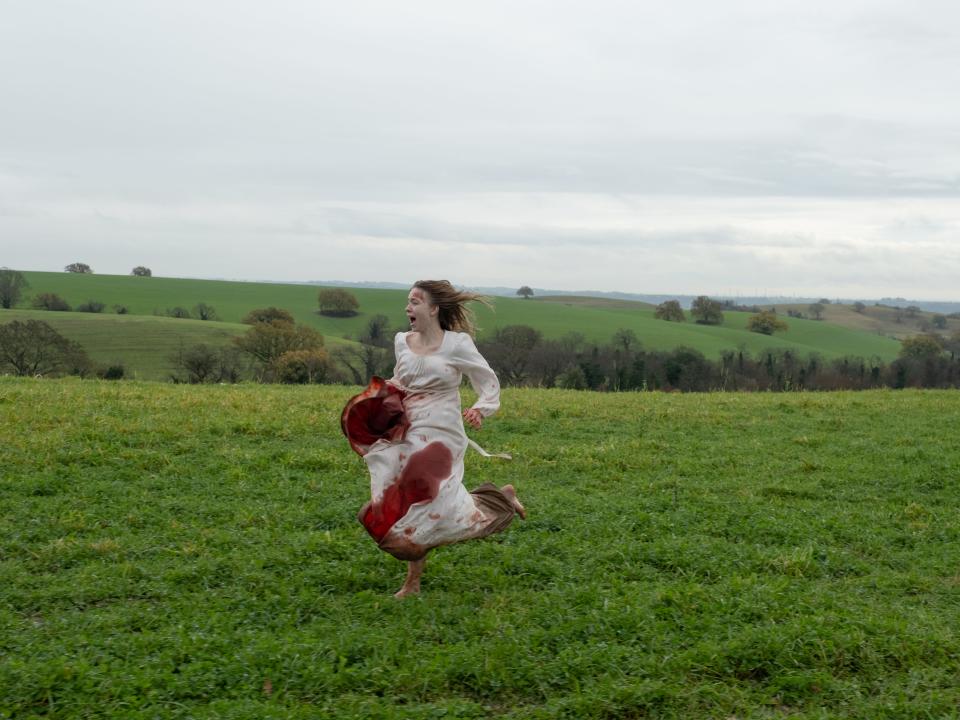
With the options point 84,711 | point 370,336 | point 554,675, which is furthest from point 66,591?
point 370,336

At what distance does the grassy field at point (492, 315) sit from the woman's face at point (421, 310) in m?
68.7

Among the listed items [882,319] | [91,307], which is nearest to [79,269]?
[91,307]

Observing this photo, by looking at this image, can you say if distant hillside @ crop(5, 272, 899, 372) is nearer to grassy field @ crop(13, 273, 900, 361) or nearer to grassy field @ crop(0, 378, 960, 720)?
grassy field @ crop(13, 273, 900, 361)

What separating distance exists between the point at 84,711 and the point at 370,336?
66601 millimetres

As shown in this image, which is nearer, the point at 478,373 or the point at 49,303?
the point at 478,373

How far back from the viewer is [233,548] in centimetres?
847

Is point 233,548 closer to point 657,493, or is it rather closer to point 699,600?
point 699,600

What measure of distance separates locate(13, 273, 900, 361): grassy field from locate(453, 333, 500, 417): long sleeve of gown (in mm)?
68380

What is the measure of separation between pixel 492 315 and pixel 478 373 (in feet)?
266

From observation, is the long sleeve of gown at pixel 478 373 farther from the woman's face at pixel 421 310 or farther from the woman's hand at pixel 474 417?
the woman's face at pixel 421 310

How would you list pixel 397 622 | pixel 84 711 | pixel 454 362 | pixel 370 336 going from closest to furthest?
pixel 84 711 < pixel 397 622 < pixel 454 362 < pixel 370 336

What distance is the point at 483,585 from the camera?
7.77 metres

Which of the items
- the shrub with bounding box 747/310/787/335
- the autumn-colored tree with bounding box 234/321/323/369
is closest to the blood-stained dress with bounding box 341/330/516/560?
the autumn-colored tree with bounding box 234/321/323/369

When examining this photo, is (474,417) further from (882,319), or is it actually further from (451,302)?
(882,319)
